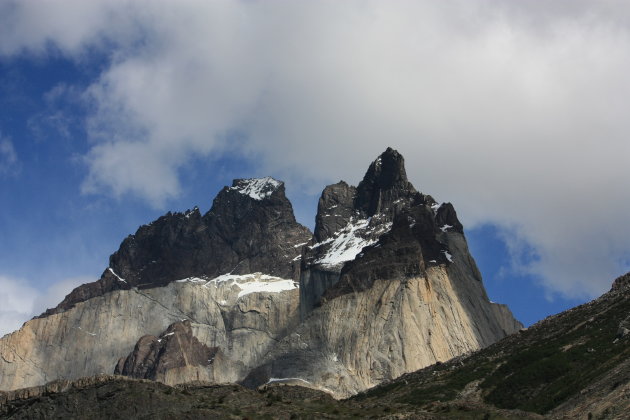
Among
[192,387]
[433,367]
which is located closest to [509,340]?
[433,367]

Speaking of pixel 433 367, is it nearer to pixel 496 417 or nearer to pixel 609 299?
pixel 609 299

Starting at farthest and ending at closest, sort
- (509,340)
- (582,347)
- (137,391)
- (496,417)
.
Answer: (509,340) → (582,347) → (137,391) → (496,417)

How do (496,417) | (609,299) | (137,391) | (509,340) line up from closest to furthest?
(496,417) → (137,391) → (609,299) → (509,340)

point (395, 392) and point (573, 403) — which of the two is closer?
point (573, 403)

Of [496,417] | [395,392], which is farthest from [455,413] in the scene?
[395,392]

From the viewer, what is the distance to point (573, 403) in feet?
278

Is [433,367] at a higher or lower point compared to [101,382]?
higher

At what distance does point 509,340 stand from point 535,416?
67.3 m

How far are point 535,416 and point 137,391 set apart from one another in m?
28.8

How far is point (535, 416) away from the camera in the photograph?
71188 millimetres

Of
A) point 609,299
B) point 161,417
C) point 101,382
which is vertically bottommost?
point 161,417

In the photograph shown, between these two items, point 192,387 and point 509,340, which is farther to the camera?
point 509,340

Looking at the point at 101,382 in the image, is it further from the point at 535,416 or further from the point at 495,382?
the point at 495,382

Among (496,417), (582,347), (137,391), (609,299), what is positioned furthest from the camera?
(609,299)
